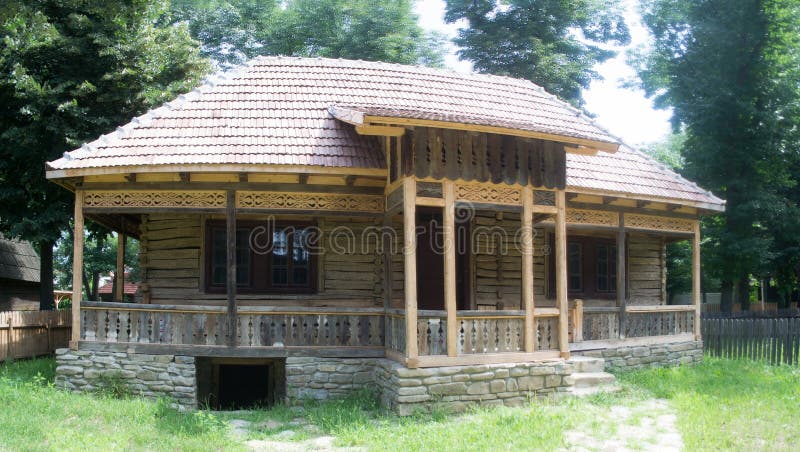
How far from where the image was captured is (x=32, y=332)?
15.4 m

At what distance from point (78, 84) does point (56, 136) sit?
1379 millimetres

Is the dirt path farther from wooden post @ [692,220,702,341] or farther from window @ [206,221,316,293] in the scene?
window @ [206,221,316,293]

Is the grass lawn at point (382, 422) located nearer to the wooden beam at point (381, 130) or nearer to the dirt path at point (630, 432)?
the dirt path at point (630, 432)

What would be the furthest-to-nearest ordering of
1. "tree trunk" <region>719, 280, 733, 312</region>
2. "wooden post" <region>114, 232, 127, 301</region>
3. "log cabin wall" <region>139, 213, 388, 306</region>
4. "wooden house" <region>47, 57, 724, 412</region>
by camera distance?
"tree trunk" <region>719, 280, 733, 312</region> < "wooden post" <region>114, 232, 127, 301</region> < "log cabin wall" <region>139, 213, 388, 306</region> < "wooden house" <region>47, 57, 724, 412</region>

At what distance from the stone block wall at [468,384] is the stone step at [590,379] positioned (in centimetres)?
75

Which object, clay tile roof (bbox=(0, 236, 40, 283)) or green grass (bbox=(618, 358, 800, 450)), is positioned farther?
clay tile roof (bbox=(0, 236, 40, 283))

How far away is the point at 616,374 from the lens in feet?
42.8

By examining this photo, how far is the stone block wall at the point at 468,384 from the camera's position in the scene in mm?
9789

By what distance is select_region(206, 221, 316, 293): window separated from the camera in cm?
1268

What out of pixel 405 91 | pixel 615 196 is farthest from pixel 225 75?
pixel 615 196

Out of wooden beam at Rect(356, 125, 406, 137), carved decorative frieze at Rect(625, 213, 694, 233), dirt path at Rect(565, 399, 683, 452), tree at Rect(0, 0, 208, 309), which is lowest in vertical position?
dirt path at Rect(565, 399, 683, 452)

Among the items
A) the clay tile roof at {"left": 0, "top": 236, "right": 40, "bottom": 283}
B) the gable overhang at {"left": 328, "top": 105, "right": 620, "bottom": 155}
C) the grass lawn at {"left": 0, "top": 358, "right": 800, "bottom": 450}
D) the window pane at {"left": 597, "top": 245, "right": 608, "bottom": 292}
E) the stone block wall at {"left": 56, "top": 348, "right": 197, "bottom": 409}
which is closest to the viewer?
the grass lawn at {"left": 0, "top": 358, "right": 800, "bottom": 450}

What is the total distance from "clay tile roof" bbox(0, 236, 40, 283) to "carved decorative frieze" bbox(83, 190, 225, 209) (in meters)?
12.6

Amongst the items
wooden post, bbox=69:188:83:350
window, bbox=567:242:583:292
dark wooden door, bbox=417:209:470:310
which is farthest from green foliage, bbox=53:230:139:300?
window, bbox=567:242:583:292
